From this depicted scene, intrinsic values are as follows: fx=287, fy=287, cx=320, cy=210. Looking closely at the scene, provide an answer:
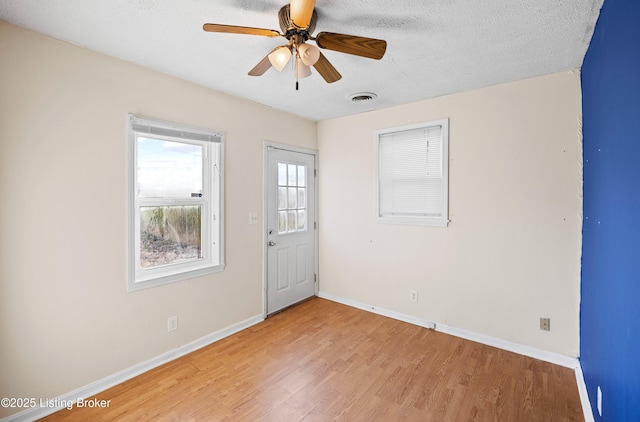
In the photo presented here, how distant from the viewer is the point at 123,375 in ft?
7.36

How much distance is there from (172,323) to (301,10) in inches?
103

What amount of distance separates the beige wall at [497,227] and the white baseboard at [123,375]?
1.79 metres

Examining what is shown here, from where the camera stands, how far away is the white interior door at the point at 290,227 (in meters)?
3.50

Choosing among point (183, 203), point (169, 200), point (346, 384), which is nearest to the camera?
point (346, 384)

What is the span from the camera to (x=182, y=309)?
2646mm

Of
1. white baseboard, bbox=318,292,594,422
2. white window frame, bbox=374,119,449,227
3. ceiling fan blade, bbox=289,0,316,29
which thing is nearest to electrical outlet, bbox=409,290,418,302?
white baseboard, bbox=318,292,594,422

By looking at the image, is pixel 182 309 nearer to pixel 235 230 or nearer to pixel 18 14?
pixel 235 230

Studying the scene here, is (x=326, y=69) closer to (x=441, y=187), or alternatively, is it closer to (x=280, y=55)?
(x=280, y=55)

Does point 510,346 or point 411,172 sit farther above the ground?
point 411,172

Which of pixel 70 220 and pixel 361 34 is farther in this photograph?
pixel 70 220

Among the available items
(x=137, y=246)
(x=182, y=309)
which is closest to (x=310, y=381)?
(x=182, y=309)

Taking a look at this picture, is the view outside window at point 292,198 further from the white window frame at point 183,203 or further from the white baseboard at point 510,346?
the white baseboard at point 510,346

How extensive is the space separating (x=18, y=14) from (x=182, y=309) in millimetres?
2338

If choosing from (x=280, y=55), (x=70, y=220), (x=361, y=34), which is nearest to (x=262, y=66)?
(x=280, y=55)
